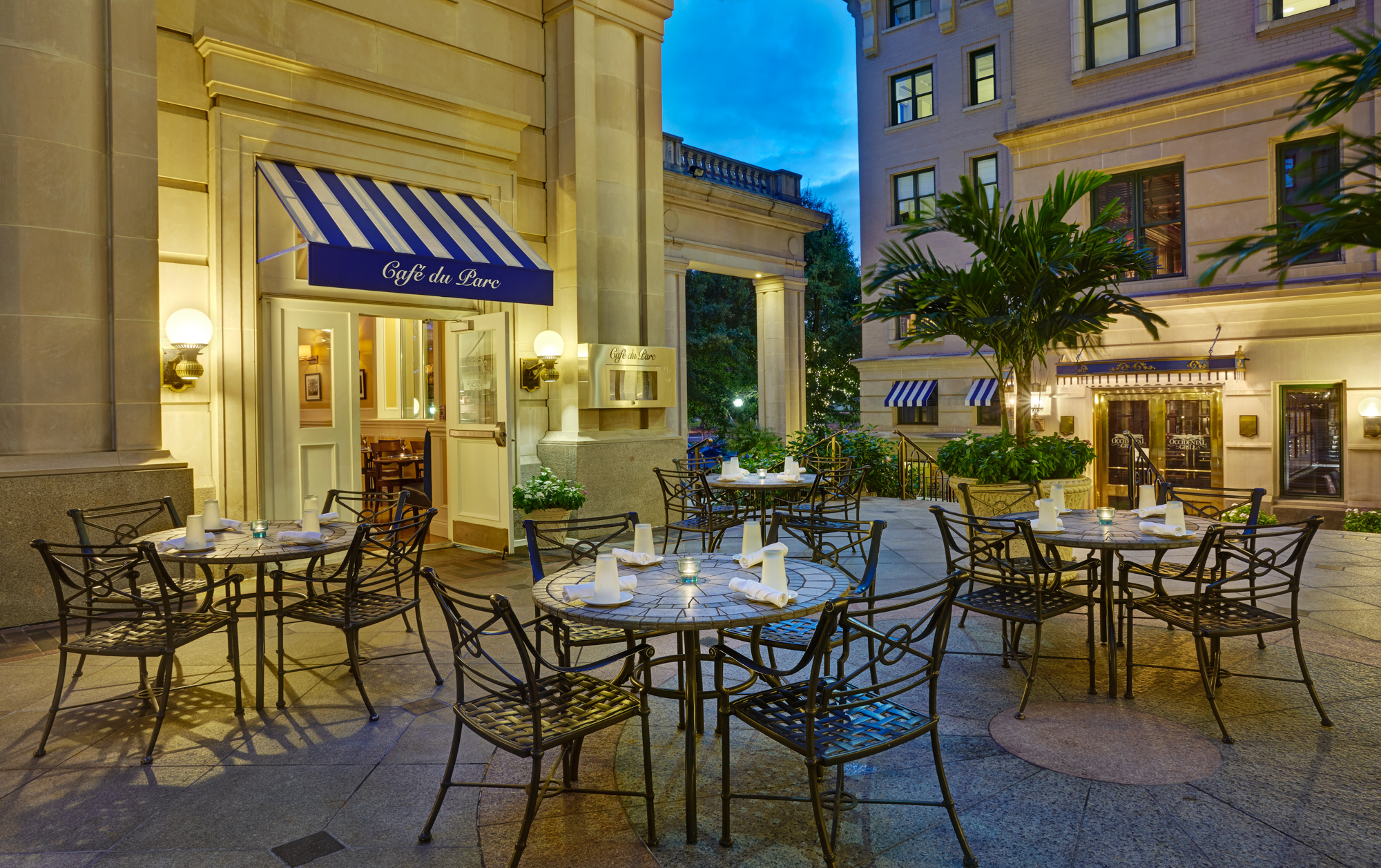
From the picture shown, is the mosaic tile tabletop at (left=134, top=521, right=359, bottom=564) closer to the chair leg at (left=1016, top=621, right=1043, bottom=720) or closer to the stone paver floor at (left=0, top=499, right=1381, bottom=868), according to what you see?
the stone paver floor at (left=0, top=499, right=1381, bottom=868)

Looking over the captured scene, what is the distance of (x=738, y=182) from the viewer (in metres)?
16.1

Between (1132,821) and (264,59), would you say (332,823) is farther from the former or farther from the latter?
(264,59)

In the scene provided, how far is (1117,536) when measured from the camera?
466cm

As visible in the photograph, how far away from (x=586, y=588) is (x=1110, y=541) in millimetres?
3079

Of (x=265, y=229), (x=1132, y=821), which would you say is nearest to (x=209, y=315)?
(x=265, y=229)

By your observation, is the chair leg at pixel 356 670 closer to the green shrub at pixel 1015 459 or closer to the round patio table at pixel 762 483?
the round patio table at pixel 762 483

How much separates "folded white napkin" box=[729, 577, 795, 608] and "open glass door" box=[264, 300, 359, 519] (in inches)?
232

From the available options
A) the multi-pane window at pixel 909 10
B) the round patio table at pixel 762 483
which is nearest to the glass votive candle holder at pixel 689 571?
the round patio table at pixel 762 483

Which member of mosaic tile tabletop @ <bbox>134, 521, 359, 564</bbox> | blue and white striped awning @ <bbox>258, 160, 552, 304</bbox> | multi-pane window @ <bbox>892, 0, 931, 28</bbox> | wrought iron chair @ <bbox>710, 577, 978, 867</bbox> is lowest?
wrought iron chair @ <bbox>710, 577, 978, 867</bbox>

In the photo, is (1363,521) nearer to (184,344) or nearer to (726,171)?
(726,171)

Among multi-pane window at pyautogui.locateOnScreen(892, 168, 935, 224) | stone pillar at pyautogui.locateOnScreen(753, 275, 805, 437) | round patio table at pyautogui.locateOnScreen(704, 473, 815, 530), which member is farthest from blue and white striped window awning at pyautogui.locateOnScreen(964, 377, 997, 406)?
round patio table at pyautogui.locateOnScreen(704, 473, 815, 530)

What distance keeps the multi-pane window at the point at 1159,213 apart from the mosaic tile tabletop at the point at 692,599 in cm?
1281

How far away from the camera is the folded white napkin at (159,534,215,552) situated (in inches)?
183

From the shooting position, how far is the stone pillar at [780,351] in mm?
16188
